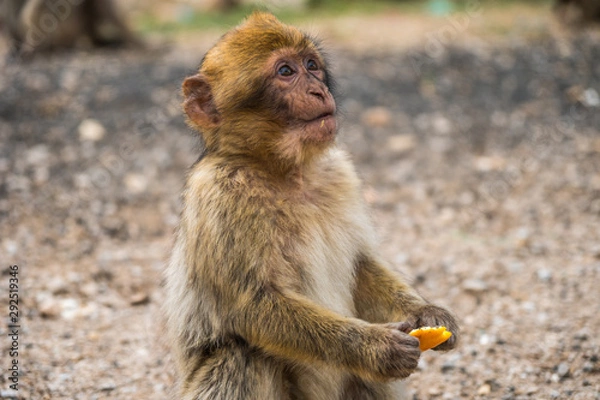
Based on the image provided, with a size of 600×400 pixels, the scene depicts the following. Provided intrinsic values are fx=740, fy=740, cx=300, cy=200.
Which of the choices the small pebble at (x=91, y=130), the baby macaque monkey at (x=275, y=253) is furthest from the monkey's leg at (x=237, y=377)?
the small pebble at (x=91, y=130)

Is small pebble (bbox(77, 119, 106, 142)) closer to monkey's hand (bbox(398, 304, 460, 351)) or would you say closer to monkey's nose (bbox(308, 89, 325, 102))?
monkey's nose (bbox(308, 89, 325, 102))

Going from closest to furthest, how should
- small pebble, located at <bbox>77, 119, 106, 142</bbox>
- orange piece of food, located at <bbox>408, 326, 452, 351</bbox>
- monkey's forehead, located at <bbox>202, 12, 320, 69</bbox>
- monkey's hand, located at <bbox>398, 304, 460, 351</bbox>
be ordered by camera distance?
1. orange piece of food, located at <bbox>408, 326, 452, 351</bbox>
2. monkey's hand, located at <bbox>398, 304, 460, 351</bbox>
3. monkey's forehead, located at <bbox>202, 12, 320, 69</bbox>
4. small pebble, located at <bbox>77, 119, 106, 142</bbox>

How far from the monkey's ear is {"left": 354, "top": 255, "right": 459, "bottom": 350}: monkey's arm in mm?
936

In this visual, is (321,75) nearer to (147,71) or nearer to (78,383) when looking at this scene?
(78,383)

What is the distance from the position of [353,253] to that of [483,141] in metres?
3.97

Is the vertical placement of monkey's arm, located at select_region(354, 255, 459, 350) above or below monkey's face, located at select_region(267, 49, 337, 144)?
below

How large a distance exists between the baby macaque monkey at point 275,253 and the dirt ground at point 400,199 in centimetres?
96

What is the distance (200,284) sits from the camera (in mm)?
3094

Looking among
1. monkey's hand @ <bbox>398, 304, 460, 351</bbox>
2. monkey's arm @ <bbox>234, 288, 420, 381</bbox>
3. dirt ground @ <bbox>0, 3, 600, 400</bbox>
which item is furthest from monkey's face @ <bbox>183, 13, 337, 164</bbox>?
dirt ground @ <bbox>0, 3, 600, 400</bbox>

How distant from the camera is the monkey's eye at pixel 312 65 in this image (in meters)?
3.24

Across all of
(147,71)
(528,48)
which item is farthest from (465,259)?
(147,71)

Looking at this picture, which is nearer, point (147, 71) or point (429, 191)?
point (429, 191)

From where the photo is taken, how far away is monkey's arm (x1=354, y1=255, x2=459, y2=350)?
3146 mm

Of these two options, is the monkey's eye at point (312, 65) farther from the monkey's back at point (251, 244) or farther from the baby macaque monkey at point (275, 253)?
the monkey's back at point (251, 244)
